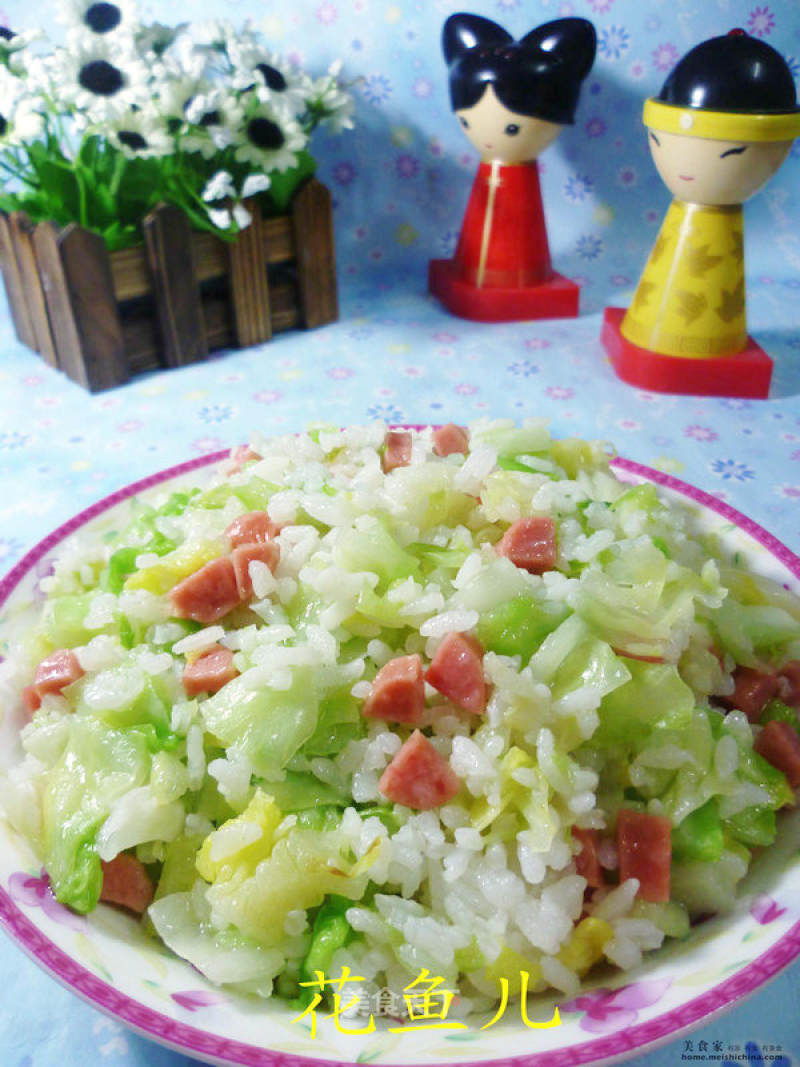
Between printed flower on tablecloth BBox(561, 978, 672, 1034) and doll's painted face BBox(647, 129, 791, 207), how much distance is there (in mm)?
1990

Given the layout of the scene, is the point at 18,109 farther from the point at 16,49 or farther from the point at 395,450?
the point at 395,450

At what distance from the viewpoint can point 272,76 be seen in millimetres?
2611

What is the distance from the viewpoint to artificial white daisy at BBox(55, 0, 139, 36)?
242 centimetres

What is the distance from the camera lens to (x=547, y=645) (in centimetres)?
104

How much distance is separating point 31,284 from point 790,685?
7.75 ft

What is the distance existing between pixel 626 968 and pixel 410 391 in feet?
6.37

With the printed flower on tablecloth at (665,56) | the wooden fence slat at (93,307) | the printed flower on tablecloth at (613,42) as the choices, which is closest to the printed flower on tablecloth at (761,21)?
the printed flower on tablecloth at (665,56)

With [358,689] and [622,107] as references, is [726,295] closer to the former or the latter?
[622,107]

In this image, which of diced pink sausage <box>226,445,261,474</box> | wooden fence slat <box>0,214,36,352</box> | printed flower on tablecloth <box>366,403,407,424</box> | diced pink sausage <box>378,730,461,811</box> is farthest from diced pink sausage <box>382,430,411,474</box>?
wooden fence slat <box>0,214,36,352</box>

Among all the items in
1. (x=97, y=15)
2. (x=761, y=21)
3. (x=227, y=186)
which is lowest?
(x=227, y=186)

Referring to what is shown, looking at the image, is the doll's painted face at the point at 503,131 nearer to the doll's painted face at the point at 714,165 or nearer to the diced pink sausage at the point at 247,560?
the doll's painted face at the point at 714,165

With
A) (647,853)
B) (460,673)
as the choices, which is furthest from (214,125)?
(647,853)

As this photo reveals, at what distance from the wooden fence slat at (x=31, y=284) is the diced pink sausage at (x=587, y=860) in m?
2.27

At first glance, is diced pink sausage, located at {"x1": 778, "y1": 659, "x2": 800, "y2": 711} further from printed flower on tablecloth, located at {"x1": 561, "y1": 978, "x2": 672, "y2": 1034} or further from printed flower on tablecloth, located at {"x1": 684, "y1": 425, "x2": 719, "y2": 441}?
printed flower on tablecloth, located at {"x1": 684, "y1": 425, "x2": 719, "y2": 441}
